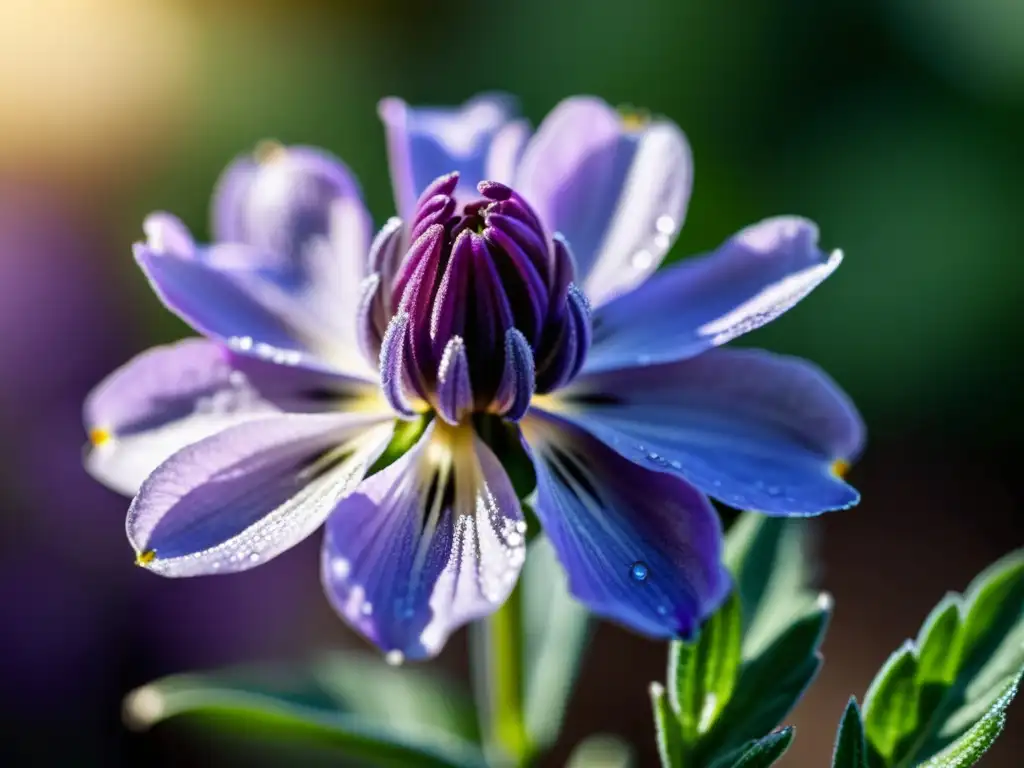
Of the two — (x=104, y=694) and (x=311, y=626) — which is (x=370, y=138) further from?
(x=104, y=694)

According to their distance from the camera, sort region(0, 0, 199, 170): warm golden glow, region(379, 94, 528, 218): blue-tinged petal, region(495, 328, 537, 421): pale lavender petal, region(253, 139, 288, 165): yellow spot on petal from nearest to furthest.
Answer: region(495, 328, 537, 421): pale lavender petal < region(379, 94, 528, 218): blue-tinged petal < region(253, 139, 288, 165): yellow spot on petal < region(0, 0, 199, 170): warm golden glow

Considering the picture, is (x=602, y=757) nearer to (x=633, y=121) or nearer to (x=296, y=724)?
(x=296, y=724)

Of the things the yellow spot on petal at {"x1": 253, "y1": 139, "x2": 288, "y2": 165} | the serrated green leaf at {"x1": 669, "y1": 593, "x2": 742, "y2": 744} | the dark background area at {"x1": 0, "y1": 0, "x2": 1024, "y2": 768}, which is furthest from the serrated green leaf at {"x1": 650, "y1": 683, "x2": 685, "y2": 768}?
the dark background area at {"x1": 0, "y1": 0, "x2": 1024, "y2": 768}

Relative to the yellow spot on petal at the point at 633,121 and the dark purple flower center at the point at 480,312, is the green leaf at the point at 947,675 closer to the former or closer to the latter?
the dark purple flower center at the point at 480,312

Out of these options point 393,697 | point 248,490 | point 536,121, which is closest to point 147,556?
point 248,490

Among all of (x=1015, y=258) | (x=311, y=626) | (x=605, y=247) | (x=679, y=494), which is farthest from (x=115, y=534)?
(x=1015, y=258)

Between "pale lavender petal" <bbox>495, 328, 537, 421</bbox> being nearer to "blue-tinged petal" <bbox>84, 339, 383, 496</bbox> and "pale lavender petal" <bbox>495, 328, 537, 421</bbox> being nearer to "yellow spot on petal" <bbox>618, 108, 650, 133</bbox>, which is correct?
"blue-tinged petal" <bbox>84, 339, 383, 496</bbox>

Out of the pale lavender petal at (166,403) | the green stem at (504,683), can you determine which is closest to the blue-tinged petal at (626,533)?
the green stem at (504,683)
